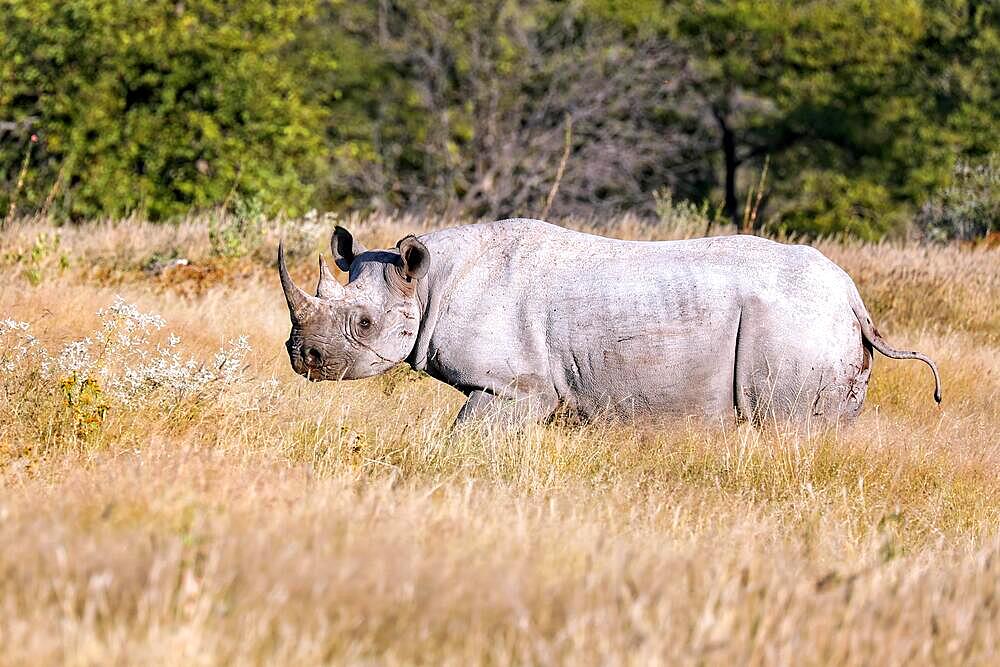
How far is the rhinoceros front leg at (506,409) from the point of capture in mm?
7098

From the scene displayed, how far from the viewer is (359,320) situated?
7.36m

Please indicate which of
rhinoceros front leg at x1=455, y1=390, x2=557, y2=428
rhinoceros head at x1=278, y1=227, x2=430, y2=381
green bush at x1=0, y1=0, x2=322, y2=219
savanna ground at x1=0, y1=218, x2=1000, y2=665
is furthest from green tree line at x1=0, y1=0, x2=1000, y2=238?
rhinoceros front leg at x1=455, y1=390, x2=557, y2=428

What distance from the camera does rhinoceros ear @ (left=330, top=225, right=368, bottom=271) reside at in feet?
25.9

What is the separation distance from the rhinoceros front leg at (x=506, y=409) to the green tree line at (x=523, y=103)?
632 inches

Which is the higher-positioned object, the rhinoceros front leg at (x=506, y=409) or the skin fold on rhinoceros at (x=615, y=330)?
the skin fold on rhinoceros at (x=615, y=330)

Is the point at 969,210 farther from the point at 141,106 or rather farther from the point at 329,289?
the point at 329,289

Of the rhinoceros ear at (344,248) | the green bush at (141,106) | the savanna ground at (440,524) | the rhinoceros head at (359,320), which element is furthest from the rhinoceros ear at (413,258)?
the green bush at (141,106)

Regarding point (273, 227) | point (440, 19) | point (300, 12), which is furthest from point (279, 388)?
point (440, 19)

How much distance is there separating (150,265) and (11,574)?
9.42 metres

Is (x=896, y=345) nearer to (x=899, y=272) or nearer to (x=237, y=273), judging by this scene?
(x=899, y=272)

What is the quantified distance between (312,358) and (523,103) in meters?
26.2

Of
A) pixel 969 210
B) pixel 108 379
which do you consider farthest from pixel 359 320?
pixel 969 210

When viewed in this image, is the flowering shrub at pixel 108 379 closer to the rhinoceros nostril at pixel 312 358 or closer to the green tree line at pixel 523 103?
the rhinoceros nostril at pixel 312 358

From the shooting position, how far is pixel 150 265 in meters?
12.6
